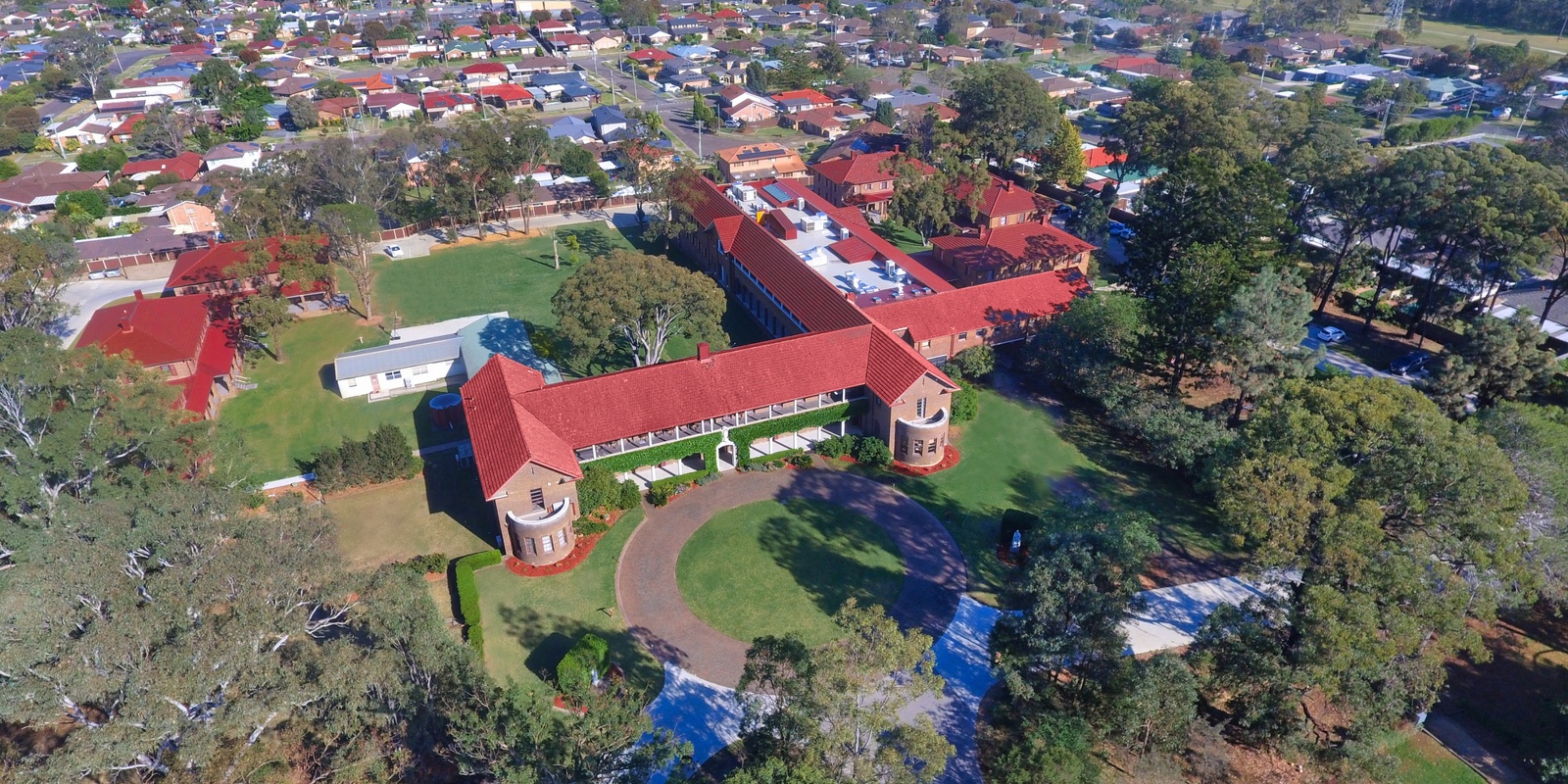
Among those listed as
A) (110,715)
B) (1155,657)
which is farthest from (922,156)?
(110,715)

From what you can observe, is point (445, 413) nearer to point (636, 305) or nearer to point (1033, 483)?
→ point (636, 305)

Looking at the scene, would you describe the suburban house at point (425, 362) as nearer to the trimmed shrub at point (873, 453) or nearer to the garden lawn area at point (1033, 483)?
the trimmed shrub at point (873, 453)

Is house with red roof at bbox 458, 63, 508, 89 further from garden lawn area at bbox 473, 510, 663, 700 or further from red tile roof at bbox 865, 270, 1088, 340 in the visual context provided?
garden lawn area at bbox 473, 510, 663, 700

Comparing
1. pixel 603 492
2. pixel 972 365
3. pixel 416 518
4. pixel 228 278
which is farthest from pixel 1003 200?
pixel 228 278

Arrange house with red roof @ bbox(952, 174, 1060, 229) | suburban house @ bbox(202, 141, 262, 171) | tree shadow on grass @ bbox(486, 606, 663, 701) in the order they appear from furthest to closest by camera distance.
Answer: suburban house @ bbox(202, 141, 262, 171), house with red roof @ bbox(952, 174, 1060, 229), tree shadow on grass @ bbox(486, 606, 663, 701)

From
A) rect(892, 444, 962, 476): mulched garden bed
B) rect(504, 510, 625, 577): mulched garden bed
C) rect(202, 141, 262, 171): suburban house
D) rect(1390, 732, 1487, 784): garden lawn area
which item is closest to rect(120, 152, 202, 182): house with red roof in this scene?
rect(202, 141, 262, 171): suburban house

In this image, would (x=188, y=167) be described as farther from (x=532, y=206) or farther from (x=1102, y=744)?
(x=1102, y=744)

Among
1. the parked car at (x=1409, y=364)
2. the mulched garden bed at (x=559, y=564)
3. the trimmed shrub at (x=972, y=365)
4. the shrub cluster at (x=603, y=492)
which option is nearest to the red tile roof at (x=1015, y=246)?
the trimmed shrub at (x=972, y=365)
